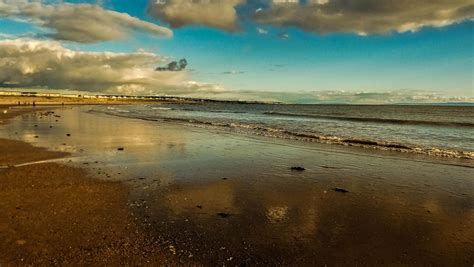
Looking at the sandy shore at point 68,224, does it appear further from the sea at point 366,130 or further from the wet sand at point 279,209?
the sea at point 366,130

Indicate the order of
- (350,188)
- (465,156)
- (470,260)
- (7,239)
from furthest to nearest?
(465,156), (350,188), (7,239), (470,260)

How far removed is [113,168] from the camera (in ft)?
43.4

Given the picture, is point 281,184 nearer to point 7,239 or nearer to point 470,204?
point 470,204

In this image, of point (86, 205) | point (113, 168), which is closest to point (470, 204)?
point (86, 205)

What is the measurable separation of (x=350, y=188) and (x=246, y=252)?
5.92 m

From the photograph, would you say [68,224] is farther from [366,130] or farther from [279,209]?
[366,130]

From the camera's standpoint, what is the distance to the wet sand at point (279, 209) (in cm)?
610

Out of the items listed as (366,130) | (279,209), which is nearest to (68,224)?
(279,209)

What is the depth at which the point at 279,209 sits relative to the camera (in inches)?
334

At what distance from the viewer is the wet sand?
610cm

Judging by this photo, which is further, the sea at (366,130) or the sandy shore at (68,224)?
the sea at (366,130)

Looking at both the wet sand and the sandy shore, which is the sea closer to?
the wet sand

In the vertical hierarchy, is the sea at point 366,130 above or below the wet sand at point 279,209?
above

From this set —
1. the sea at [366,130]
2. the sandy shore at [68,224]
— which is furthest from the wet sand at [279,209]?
the sea at [366,130]
